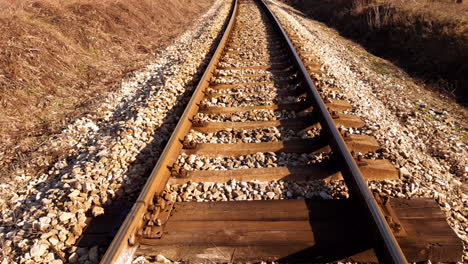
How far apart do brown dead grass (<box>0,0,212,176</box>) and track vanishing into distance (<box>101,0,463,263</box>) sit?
1996 mm

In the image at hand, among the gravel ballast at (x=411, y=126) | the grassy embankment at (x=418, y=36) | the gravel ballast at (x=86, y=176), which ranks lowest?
the gravel ballast at (x=86, y=176)

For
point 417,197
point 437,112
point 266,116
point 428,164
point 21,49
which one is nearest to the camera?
point 417,197

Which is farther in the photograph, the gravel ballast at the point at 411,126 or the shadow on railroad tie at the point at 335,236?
the gravel ballast at the point at 411,126

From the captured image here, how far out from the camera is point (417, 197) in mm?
2607

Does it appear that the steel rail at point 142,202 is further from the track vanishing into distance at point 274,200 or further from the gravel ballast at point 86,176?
the gravel ballast at point 86,176

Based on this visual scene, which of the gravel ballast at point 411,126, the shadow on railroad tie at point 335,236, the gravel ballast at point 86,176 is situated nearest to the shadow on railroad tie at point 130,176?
the gravel ballast at point 86,176

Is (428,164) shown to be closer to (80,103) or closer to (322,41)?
(80,103)

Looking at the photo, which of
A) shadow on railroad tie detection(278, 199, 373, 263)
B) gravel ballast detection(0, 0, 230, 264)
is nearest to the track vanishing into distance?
shadow on railroad tie detection(278, 199, 373, 263)

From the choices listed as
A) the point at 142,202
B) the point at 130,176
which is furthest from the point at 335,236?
the point at 130,176

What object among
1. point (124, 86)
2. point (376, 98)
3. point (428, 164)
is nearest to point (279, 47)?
point (376, 98)

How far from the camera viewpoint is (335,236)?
222 centimetres

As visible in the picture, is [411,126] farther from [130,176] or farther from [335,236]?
[130,176]

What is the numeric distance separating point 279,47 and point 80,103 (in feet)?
14.5

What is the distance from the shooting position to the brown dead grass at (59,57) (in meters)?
4.38
